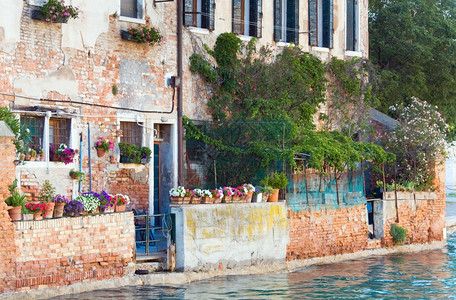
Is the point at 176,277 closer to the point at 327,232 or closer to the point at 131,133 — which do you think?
the point at 131,133

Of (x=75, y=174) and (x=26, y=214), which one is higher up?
(x=75, y=174)

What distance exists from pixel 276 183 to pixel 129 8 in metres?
4.97

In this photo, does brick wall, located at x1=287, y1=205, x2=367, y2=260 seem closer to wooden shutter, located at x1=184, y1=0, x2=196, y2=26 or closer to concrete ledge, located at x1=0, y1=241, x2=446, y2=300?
concrete ledge, located at x1=0, y1=241, x2=446, y2=300

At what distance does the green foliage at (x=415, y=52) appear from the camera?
28500mm

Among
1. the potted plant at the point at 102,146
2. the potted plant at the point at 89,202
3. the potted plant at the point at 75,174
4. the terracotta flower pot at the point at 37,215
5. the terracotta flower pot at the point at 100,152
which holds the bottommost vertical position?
the terracotta flower pot at the point at 37,215

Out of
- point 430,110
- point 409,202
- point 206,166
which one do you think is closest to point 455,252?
point 409,202

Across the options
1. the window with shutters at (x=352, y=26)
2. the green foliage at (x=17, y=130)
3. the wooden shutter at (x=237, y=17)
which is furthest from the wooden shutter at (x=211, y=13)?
the green foliage at (x=17, y=130)

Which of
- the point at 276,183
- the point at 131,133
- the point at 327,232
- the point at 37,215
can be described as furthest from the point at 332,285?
the point at 37,215

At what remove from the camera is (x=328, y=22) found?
74.8 ft

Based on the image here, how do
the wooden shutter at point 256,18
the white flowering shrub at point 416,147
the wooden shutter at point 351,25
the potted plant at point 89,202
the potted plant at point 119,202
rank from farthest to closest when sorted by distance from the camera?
1. the wooden shutter at point 351,25
2. the white flowering shrub at point 416,147
3. the wooden shutter at point 256,18
4. the potted plant at point 119,202
5. the potted plant at point 89,202

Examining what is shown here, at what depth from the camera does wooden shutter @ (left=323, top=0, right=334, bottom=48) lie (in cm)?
2280

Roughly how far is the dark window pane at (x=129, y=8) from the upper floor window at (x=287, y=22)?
14.5 ft

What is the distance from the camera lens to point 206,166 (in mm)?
19781

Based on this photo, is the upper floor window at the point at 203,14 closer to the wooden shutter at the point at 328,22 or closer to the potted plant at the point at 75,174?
the wooden shutter at the point at 328,22
